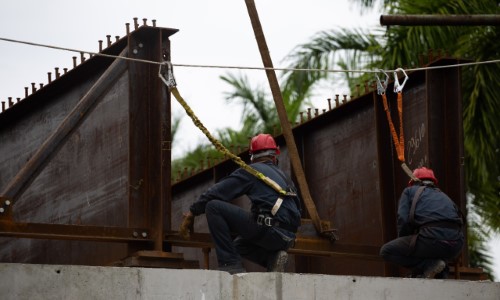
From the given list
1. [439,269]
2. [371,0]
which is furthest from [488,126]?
[439,269]

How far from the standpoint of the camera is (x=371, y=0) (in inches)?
1078

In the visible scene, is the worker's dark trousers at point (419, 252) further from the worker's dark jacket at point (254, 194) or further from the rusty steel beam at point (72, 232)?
the rusty steel beam at point (72, 232)

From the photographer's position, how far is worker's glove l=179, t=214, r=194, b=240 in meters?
13.0

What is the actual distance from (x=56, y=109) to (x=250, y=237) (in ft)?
10.8

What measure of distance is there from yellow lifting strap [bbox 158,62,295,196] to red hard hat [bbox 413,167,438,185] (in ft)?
5.88

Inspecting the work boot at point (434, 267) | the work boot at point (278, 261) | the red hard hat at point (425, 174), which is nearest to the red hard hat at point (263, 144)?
the work boot at point (278, 261)

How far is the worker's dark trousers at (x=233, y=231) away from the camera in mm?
12397

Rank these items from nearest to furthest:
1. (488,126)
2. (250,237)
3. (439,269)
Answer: (250,237), (439,269), (488,126)

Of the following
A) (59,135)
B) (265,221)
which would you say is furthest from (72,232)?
(265,221)

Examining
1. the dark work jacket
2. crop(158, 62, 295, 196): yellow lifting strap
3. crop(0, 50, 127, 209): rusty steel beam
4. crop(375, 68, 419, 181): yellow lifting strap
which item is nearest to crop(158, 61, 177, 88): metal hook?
crop(158, 62, 295, 196): yellow lifting strap

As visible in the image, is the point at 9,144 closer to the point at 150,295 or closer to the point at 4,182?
the point at 4,182

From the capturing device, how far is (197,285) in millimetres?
11367

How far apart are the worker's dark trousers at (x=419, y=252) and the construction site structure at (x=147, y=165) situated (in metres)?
0.55

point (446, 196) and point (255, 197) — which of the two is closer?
point (255, 197)
